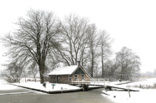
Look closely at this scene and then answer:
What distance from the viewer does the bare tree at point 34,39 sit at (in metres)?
28.8

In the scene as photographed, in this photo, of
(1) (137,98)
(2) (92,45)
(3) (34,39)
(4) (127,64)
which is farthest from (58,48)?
(4) (127,64)

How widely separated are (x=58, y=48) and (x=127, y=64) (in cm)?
2880

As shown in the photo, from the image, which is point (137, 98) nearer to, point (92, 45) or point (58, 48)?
point (58, 48)

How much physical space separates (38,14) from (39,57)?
27.1ft

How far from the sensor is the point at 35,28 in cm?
3064

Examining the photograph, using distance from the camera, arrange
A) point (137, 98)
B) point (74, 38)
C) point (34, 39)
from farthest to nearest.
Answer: point (74, 38) → point (34, 39) → point (137, 98)

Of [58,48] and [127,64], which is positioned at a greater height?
[58,48]

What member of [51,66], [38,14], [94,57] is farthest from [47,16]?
[94,57]

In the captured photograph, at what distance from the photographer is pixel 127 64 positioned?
51.3 meters

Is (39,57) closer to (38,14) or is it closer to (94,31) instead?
(38,14)

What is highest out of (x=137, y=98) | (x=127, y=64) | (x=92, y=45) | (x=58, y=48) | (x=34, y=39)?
(x=92, y=45)

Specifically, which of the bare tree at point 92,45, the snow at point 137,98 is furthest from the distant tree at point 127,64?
the snow at point 137,98

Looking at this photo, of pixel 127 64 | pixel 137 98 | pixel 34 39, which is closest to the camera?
pixel 137 98

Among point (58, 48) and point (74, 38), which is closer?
point (58, 48)
